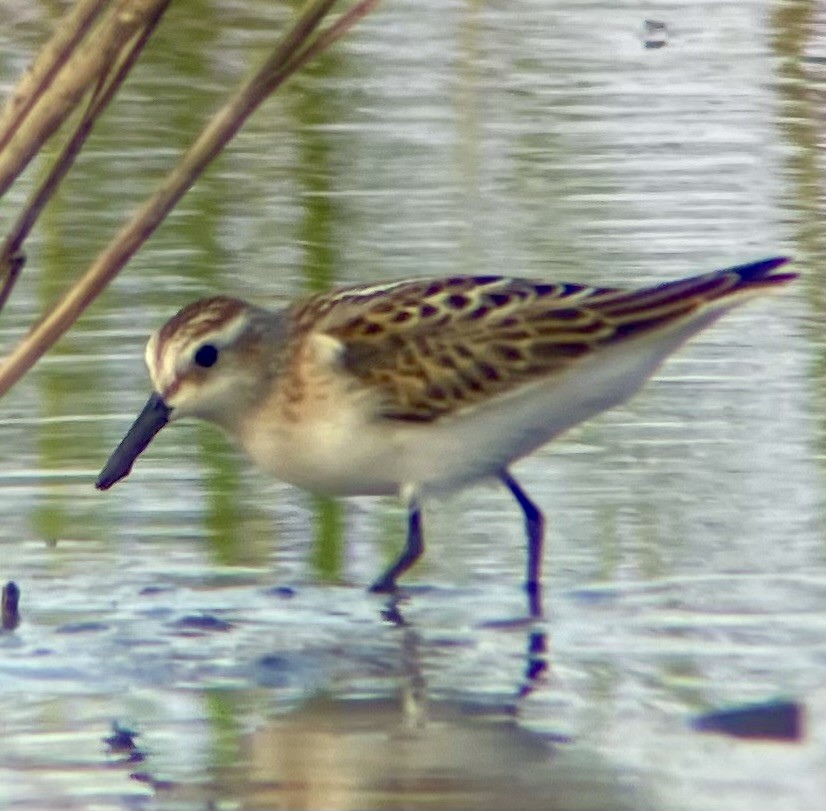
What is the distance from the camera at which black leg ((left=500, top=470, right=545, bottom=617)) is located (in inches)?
299

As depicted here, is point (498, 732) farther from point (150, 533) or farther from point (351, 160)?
point (351, 160)

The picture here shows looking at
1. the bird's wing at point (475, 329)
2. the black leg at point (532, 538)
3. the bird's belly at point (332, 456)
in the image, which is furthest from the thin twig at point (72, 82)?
the black leg at point (532, 538)

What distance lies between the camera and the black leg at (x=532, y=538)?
299 inches

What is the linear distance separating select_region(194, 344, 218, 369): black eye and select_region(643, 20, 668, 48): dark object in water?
6.99 metres

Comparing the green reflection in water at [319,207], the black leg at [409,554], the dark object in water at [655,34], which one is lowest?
the dark object in water at [655,34]

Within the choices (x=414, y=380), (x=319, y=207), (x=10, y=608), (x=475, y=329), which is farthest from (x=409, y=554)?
(x=319, y=207)

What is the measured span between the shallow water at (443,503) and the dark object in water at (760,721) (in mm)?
43

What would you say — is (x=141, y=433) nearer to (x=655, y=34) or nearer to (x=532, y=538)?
(x=532, y=538)

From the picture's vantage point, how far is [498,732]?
646 centimetres

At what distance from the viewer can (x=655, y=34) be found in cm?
1469

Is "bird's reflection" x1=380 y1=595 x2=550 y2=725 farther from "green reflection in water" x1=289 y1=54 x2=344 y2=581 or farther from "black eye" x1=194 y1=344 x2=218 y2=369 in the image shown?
"black eye" x1=194 y1=344 x2=218 y2=369

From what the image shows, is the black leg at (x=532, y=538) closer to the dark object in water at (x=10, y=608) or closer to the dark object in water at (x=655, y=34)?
the dark object in water at (x=10, y=608)

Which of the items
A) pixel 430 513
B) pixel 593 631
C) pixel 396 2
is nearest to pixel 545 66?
pixel 396 2

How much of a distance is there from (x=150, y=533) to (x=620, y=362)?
5.10ft
